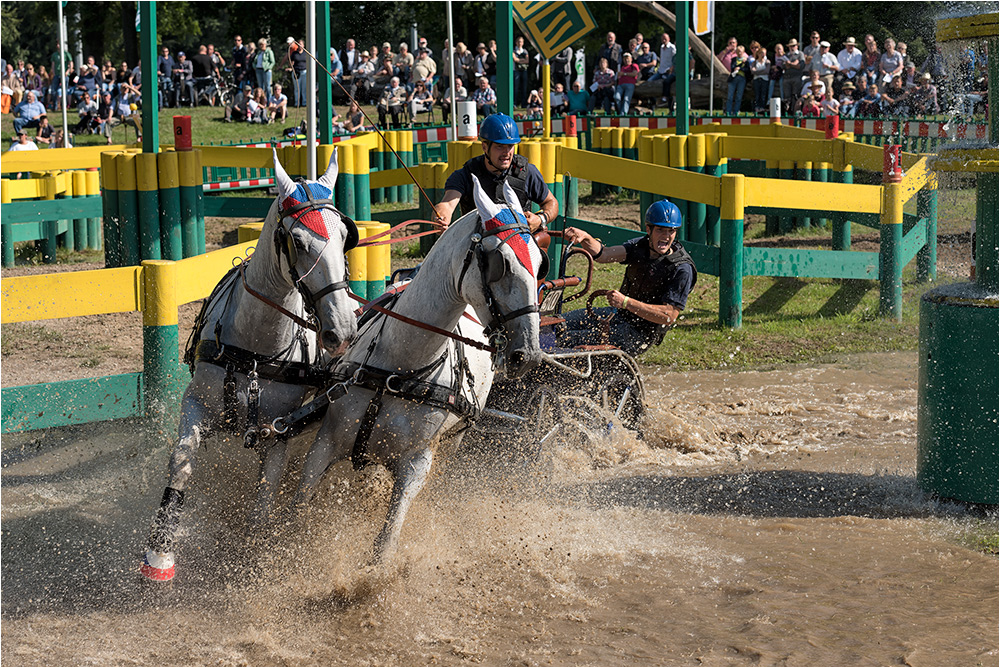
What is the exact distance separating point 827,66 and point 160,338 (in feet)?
57.9

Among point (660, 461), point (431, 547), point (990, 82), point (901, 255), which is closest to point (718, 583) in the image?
point (431, 547)

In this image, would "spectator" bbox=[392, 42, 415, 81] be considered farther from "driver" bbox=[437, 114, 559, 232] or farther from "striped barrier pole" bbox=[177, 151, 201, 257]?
"driver" bbox=[437, 114, 559, 232]

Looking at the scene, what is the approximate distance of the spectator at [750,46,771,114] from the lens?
22891mm

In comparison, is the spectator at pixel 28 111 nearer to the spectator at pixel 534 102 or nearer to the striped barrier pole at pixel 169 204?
the spectator at pixel 534 102

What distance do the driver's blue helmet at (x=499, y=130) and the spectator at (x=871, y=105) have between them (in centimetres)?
1460

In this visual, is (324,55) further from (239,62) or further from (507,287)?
(239,62)

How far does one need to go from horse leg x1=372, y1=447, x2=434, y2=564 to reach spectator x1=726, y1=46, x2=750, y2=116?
19.4 m

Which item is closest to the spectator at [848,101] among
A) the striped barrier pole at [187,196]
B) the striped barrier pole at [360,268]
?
the striped barrier pole at [187,196]

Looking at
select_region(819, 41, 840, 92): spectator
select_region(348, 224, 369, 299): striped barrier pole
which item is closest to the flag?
select_region(819, 41, 840, 92): spectator

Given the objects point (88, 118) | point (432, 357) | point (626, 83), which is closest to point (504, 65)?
point (432, 357)

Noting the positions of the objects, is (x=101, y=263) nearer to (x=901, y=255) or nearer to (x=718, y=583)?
(x=901, y=255)

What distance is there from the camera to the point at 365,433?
4.72 meters

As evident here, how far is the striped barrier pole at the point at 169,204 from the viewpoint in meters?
9.46

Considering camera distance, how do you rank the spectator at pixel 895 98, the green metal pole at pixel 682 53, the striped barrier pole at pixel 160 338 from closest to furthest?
the striped barrier pole at pixel 160 338 < the green metal pole at pixel 682 53 < the spectator at pixel 895 98
